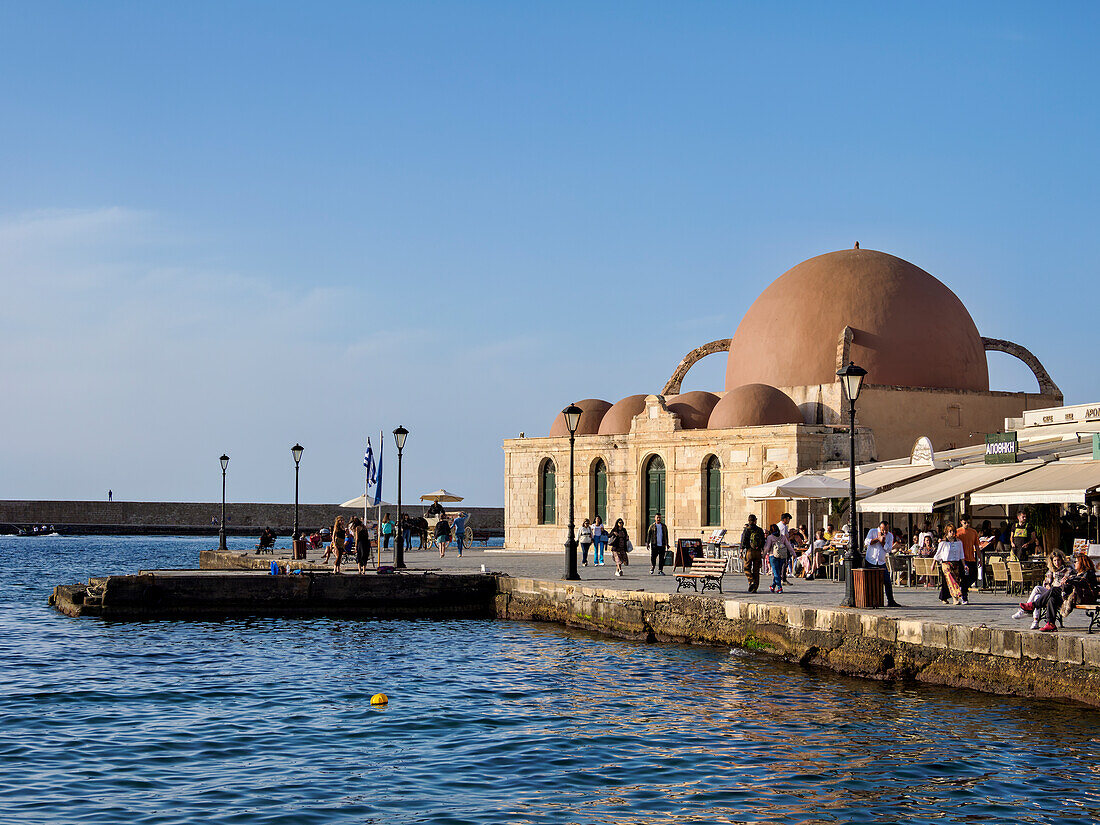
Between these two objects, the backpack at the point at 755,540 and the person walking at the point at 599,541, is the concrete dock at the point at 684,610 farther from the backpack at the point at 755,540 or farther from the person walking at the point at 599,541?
the person walking at the point at 599,541

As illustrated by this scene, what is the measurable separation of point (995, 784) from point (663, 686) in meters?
5.10

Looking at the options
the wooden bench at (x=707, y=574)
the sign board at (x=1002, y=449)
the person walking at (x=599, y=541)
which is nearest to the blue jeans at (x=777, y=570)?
the wooden bench at (x=707, y=574)

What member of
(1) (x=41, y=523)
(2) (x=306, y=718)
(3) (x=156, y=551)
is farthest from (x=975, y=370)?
(1) (x=41, y=523)

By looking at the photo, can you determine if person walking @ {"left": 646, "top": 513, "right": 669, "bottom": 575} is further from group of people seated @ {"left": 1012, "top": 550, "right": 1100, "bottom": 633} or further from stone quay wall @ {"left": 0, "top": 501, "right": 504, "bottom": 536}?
stone quay wall @ {"left": 0, "top": 501, "right": 504, "bottom": 536}

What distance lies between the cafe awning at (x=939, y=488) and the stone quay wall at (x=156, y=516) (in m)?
57.0

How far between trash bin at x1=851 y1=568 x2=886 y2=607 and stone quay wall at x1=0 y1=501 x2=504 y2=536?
6097cm

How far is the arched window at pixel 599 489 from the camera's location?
1377 inches

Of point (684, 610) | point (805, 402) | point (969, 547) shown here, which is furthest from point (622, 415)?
point (969, 547)

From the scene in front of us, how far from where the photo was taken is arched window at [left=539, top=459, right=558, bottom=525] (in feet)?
120

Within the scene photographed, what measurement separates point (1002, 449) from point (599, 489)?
16.3 metres

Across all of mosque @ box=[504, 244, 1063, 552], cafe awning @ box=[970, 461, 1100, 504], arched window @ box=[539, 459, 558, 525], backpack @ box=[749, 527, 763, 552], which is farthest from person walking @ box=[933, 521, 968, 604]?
arched window @ box=[539, 459, 558, 525]

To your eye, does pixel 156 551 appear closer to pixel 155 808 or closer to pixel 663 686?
pixel 663 686

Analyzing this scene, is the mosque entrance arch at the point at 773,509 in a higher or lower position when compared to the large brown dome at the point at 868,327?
lower

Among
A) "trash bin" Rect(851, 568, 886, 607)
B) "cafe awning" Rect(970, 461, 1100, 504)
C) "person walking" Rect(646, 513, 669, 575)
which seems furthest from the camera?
"person walking" Rect(646, 513, 669, 575)
